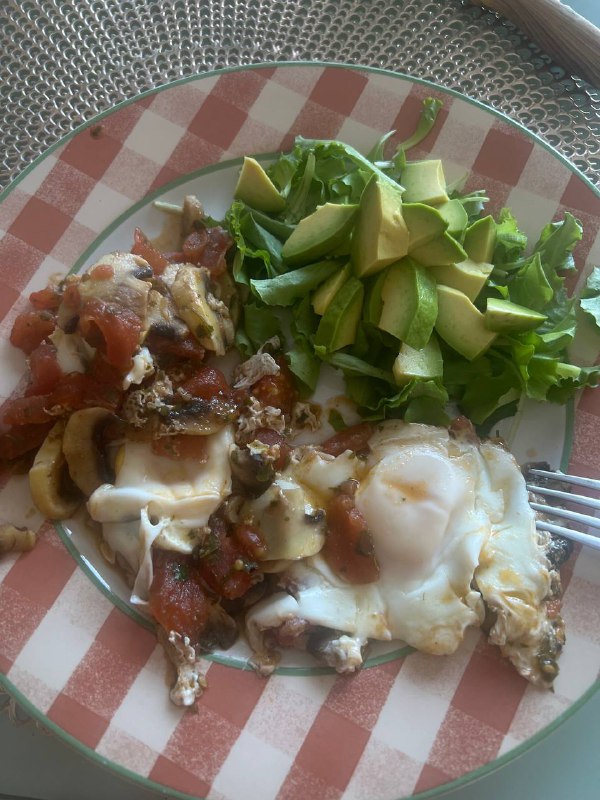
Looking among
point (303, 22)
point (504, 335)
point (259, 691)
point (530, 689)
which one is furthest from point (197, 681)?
point (303, 22)

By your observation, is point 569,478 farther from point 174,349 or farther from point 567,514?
point 174,349

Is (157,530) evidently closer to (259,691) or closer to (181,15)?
(259,691)

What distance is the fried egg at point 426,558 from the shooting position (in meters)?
2.44

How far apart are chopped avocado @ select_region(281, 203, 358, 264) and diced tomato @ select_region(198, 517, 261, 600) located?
121cm

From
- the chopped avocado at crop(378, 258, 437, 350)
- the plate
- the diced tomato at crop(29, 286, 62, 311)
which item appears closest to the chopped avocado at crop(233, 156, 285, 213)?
the plate

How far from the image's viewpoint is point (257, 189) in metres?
2.96

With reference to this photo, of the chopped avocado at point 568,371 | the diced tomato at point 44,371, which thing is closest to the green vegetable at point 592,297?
the chopped avocado at point 568,371

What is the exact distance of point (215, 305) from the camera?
9.27 feet

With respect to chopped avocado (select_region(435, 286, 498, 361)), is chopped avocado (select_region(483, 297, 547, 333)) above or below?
above

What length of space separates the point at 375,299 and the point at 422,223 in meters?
0.36

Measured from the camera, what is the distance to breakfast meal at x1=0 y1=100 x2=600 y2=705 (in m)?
2.49

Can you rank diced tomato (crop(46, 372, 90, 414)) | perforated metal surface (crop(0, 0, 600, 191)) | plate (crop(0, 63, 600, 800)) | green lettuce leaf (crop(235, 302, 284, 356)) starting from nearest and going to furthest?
plate (crop(0, 63, 600, 800)), diced tomato (crop(46, 372, 90, 414)), green lettuce leaf (crop(235, 302, 284, 356)), perforated metal surface (crop(0, 0, 600, 191))

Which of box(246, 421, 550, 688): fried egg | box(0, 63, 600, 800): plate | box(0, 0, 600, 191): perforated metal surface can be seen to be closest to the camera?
box(0, 63, 600, 800): plate

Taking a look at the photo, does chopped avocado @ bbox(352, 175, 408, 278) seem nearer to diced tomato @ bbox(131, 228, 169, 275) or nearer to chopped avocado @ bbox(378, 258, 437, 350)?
chopped avocado @ bbox(378, 258, 437, 350)
